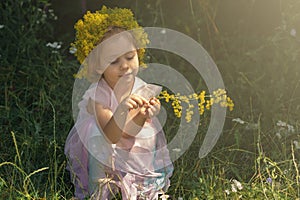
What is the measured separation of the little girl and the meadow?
0.11m

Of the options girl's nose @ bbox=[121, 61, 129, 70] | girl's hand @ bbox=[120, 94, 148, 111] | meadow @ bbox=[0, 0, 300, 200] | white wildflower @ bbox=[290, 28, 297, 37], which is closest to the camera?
girl's hand @ bbox=[120, 94, 148, 111]

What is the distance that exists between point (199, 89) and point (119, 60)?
44.4 inches

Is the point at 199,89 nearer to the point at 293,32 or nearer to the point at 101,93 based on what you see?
the point at 293,32

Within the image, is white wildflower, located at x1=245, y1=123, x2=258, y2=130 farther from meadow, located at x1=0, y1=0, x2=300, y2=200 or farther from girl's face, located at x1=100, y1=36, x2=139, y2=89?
girl's face, located at x1=100, y1=36, x2=139, y2=89

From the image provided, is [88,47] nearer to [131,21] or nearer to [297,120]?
[131,21]

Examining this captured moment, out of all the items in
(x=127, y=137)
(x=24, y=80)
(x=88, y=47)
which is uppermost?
(x=88, y=47)

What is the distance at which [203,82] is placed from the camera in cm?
368

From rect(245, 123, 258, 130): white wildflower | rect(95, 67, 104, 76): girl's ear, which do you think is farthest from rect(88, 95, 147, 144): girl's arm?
rect(245, 123, 258, 130): white wildflower

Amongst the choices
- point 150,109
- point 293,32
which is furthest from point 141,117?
point 293,32

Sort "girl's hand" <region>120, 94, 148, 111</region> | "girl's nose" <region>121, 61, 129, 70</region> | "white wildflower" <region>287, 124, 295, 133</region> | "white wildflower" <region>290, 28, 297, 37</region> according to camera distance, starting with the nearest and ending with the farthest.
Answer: "girl's hand" <region>120, 94, 148, 111</region>, "girl's nose" <region>121, 61, 129, 70</region>, "white wildflower" <region>287, 124, 295, 133</region>, "white wildflower" <region>290, 28, 297, 37</region>

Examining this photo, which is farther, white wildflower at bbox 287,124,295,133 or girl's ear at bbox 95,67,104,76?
white wildflower at bbox 287,124,295,133

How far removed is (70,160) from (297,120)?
1.18 metres

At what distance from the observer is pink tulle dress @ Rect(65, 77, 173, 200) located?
256 cm

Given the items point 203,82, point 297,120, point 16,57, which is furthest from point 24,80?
point 297,120
